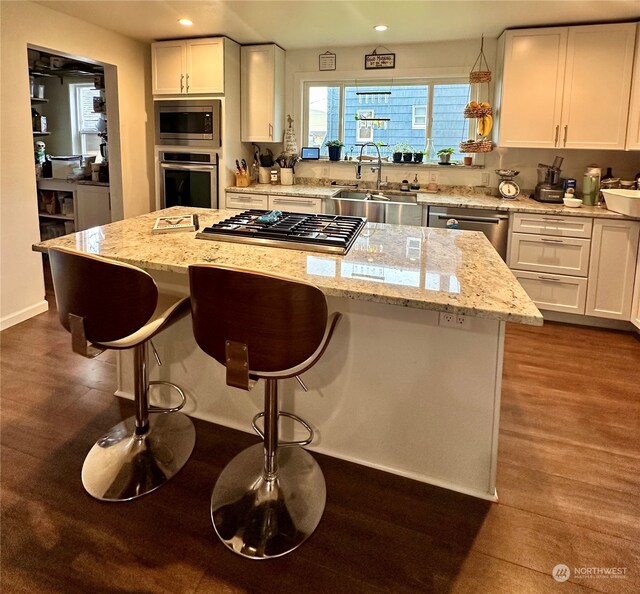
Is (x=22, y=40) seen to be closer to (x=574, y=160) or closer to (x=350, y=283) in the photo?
(x=350, y=283)

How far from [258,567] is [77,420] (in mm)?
1272

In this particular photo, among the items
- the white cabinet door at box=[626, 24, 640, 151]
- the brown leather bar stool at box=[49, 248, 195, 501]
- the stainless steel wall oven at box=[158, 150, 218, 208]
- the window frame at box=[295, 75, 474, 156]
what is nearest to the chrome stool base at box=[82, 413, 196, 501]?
the brown leather bar stool at box=[49, 248, 195, 501]

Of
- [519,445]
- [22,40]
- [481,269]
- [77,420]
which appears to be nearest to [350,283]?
[481,269]

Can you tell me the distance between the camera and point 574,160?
403cm

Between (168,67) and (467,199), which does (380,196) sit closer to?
(467,199)

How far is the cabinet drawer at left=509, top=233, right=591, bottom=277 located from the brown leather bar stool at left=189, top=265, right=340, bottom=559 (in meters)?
2.58

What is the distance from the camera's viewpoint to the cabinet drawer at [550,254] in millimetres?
3531

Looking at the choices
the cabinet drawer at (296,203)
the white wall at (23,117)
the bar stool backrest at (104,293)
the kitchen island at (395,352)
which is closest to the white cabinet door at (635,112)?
the kitchen island at (395,352)

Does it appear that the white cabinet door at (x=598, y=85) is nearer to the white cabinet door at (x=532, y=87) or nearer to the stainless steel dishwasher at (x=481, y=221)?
the white cabinet door at (x=532, y=87)

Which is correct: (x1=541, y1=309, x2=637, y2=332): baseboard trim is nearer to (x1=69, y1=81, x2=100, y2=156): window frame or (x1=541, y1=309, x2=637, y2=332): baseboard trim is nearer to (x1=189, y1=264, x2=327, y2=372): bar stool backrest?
(x1=189, y1=264, x2=327, y2=372): bar stool backrest

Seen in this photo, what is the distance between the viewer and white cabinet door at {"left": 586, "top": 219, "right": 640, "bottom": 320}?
3.38 metres

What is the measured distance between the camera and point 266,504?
1687 millimetres

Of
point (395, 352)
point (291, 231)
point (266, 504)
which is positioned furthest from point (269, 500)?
point (291, 231)

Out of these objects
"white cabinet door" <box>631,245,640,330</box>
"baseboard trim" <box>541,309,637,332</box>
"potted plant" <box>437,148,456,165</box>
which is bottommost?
"baseboard trim" <box>541,309,637,332</box>
